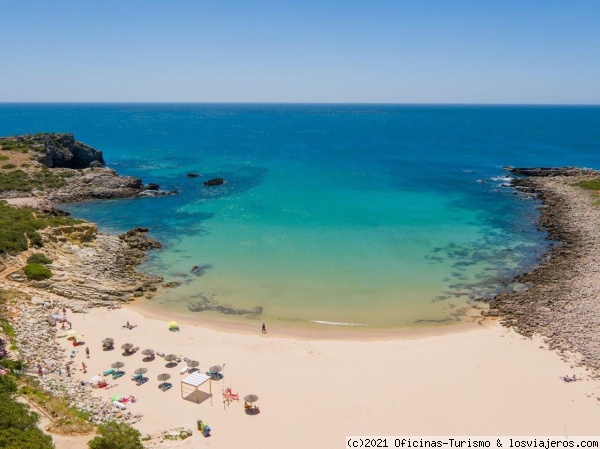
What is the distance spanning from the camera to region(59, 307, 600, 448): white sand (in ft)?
76.2

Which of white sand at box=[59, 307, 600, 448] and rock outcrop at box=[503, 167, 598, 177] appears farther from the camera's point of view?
rock outcrop at box=[503, 167, 598, 177]

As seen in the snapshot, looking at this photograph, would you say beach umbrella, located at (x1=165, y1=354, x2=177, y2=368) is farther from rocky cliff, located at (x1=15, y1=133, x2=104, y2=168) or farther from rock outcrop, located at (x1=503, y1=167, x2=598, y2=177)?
rock outcrop, located at (x1=503, y1=167, x2=598, y2=177)

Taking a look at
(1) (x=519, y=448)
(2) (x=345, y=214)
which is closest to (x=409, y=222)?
(2) (x=345, y=214)

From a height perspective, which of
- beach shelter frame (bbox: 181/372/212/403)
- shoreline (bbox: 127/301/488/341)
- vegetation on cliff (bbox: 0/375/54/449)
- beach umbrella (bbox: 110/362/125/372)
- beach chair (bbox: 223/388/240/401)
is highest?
vegetation on cliff (bbox: 0/375/54/449)

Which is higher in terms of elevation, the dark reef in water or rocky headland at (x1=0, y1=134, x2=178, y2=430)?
rocky headland at (x1=0, y1=134, x2=178, y2=430)

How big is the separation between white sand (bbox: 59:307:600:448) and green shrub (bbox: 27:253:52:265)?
26.3 ft

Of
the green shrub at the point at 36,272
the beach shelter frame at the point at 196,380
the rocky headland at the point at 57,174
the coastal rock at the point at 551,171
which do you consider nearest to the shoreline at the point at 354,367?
the beach shelter frame at the point at 196,380

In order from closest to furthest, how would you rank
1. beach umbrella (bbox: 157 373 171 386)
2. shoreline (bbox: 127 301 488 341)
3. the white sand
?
the white sand → beach umbrella (bbox: 157 373 171 386) → shoreline (bbox: 127 301 488 341)

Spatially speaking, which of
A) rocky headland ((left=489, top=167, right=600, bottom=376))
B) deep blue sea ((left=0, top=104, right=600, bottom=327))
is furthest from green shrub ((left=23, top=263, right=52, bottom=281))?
rocky headland ((left=489, top=167, right=600, bottom=376))

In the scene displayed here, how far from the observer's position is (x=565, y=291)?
37688 mm

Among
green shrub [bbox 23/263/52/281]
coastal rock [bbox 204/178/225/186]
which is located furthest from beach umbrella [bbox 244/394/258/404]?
coastal rock [bbox 204/178/225/186]

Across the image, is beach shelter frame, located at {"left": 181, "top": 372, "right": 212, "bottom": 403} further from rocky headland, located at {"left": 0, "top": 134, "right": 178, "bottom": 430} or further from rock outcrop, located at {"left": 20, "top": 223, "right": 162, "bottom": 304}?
rock outcrop, located at {"left": 20, "top": 223, "right": 162, "bottom": 304}

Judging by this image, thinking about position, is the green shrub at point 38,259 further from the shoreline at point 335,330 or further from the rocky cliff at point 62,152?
the rocky cliff at point 62,152

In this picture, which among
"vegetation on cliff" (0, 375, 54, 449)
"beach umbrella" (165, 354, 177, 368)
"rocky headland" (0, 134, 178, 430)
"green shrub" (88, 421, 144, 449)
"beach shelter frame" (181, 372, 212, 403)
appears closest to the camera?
"vegetation on cliff" (0, 375, 54, 449)
